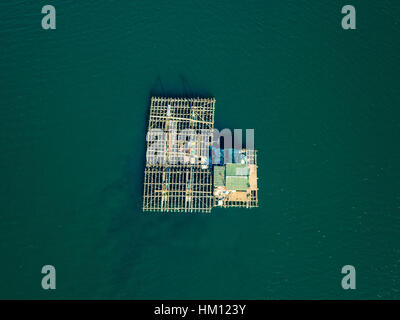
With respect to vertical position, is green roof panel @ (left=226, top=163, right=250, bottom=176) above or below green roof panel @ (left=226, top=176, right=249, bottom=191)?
above

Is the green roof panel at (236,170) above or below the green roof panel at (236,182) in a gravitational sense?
above

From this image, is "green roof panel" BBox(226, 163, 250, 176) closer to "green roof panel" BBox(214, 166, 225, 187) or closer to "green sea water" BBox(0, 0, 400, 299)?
"green roof panel" BBox(214, 166, 225, 187)

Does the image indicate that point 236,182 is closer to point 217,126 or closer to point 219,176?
point 219,176

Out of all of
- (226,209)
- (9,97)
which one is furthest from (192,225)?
(9,97)

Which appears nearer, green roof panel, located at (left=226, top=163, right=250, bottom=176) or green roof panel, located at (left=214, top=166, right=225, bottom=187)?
green roof panel, located at (left=226, top=163, right=250, bottom=176)

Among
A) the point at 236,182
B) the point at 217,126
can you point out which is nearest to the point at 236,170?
the point at 236,182

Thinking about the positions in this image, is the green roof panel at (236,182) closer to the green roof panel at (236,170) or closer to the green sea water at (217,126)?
the green roof panel at (236,170)

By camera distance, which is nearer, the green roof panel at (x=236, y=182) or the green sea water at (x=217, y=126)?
the green roof panel at (x=236, y=182)

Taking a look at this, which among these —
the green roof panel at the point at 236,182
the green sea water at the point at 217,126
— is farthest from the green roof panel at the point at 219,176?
the green sea water at the point at 217,126

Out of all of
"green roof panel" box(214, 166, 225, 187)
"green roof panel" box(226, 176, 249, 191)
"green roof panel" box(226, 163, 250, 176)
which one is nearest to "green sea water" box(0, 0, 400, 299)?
"green roof panel" box(226, 176, 249, 191)
